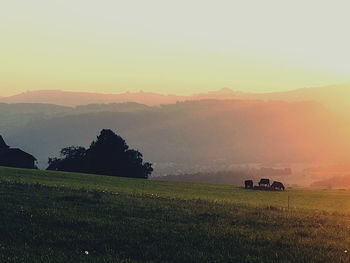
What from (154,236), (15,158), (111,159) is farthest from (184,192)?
(15,158)

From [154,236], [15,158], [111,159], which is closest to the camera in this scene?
[154,236]

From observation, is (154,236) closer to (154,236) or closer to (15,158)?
(154,236)

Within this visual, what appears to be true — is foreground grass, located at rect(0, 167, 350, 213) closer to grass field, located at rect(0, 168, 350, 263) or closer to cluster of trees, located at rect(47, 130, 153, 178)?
grass field, located at rect(0, 168, 350, 263)

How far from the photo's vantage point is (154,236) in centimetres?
1858

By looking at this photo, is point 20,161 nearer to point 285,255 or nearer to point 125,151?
point 125,151

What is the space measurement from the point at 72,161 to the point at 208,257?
121 meters

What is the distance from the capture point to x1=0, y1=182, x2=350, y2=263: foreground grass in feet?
51.6

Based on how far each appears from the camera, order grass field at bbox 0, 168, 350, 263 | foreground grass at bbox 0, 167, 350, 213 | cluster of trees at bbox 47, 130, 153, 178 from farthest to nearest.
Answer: cluster of trees at bbox 47, 130, 153, 178 → foreground grass at bbox 0, 167, 350, 213 → grass field at bbox 0, 168, 350, 263

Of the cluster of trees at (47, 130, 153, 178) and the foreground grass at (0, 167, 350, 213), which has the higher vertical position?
the cluster of trees at (47, 130, 153, 178)

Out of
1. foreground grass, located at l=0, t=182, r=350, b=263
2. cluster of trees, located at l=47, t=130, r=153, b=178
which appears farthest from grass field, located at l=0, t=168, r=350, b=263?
cluster of trees, located at l=47, t=130, r=153, b=178

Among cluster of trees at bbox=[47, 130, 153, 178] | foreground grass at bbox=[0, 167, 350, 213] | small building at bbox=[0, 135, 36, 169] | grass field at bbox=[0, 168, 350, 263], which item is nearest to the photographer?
grass field at bbox=[0, 168, 350, 263]

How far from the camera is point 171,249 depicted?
54.6ft

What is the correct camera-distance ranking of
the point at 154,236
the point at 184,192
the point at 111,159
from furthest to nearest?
the point at 111,159 < the point at 184,192 < the point at 154,236

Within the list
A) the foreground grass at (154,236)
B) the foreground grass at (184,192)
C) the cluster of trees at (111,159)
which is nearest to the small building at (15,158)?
the cluster of trees at (111,159)
